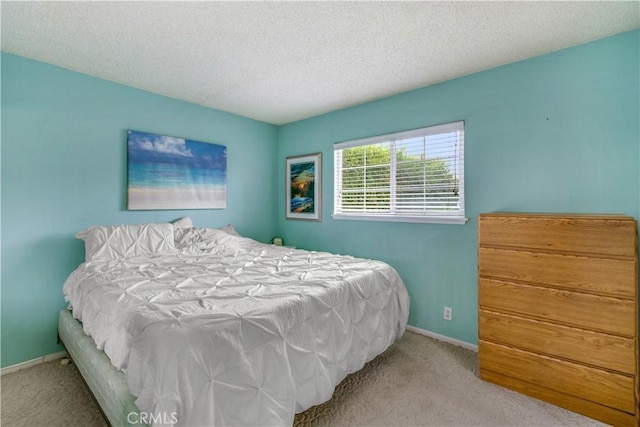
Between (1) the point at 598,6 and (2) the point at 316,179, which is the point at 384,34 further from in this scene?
(2) the point at 316,179

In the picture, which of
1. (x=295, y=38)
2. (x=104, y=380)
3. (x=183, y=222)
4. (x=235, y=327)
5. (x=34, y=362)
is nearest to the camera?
(x=235, y=327)

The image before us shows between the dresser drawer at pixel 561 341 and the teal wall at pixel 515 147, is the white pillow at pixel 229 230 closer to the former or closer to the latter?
the teal wall at pixel 515 147

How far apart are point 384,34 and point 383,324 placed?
7.01 ft

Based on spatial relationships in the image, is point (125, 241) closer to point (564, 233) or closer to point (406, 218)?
point (406, 218)

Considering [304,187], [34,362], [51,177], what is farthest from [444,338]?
[51,177]

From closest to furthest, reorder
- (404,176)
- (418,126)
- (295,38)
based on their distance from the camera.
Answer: (295,38) → (418,126) → (404,176)

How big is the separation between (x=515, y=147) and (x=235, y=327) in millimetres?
2532

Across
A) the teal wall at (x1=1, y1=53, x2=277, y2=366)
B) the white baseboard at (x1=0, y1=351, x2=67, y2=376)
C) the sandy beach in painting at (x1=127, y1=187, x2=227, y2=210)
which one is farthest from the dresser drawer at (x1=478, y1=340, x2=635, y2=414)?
the white baseboard at (x1=0, y1=351, x2=67, y2=376)

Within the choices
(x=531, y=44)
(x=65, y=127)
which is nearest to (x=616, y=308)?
(x=531, y=44)

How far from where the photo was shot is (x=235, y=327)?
130 cm

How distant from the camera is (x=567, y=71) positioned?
85.6 inches

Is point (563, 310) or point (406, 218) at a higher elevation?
point (406, 218)

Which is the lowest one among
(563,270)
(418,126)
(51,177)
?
(563,270)

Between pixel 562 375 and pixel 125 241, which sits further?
pixel 125 241
